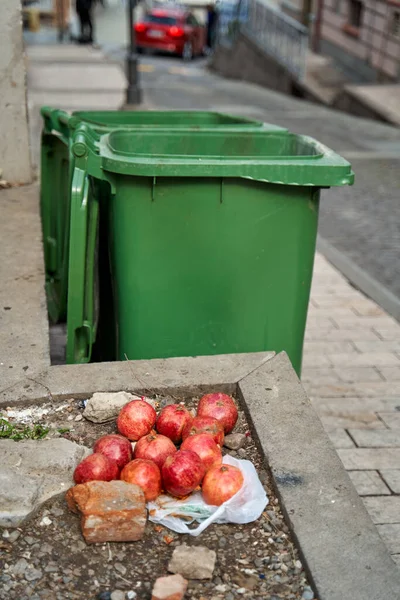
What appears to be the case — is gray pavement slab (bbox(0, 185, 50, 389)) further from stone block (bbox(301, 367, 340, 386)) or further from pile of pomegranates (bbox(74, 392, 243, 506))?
stone block (bbox(301, 367, 340, 386))

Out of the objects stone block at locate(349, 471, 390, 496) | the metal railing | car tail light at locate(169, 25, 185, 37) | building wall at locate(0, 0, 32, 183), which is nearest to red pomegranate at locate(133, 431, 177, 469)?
stone block at locate(349, 471, 390, 496)

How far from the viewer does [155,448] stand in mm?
2793

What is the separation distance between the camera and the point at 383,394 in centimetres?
508

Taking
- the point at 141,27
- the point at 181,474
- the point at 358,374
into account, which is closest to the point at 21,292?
the point at 181,474

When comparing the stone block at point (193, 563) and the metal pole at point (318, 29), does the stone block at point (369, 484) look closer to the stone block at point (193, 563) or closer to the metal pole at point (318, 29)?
the stone block at point (193, 563)

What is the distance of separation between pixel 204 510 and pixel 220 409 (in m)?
0.44

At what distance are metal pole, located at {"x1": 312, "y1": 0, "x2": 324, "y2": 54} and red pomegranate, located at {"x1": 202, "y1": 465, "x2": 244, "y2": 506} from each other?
2167 centimetres

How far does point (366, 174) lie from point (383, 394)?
6428 mm

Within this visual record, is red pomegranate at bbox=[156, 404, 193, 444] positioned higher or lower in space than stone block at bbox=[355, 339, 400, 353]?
higher

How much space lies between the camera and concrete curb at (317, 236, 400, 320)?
21.4ft

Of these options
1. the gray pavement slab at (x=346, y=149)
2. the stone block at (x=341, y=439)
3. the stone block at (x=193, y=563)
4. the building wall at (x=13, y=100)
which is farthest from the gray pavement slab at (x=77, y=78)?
the stone block at (x=193, y=563)

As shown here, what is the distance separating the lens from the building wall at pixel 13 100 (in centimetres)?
560

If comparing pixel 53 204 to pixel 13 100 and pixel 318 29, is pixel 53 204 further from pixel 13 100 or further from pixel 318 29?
pixel 318 29

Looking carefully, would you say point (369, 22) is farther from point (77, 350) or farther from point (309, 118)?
point (77, 350)
